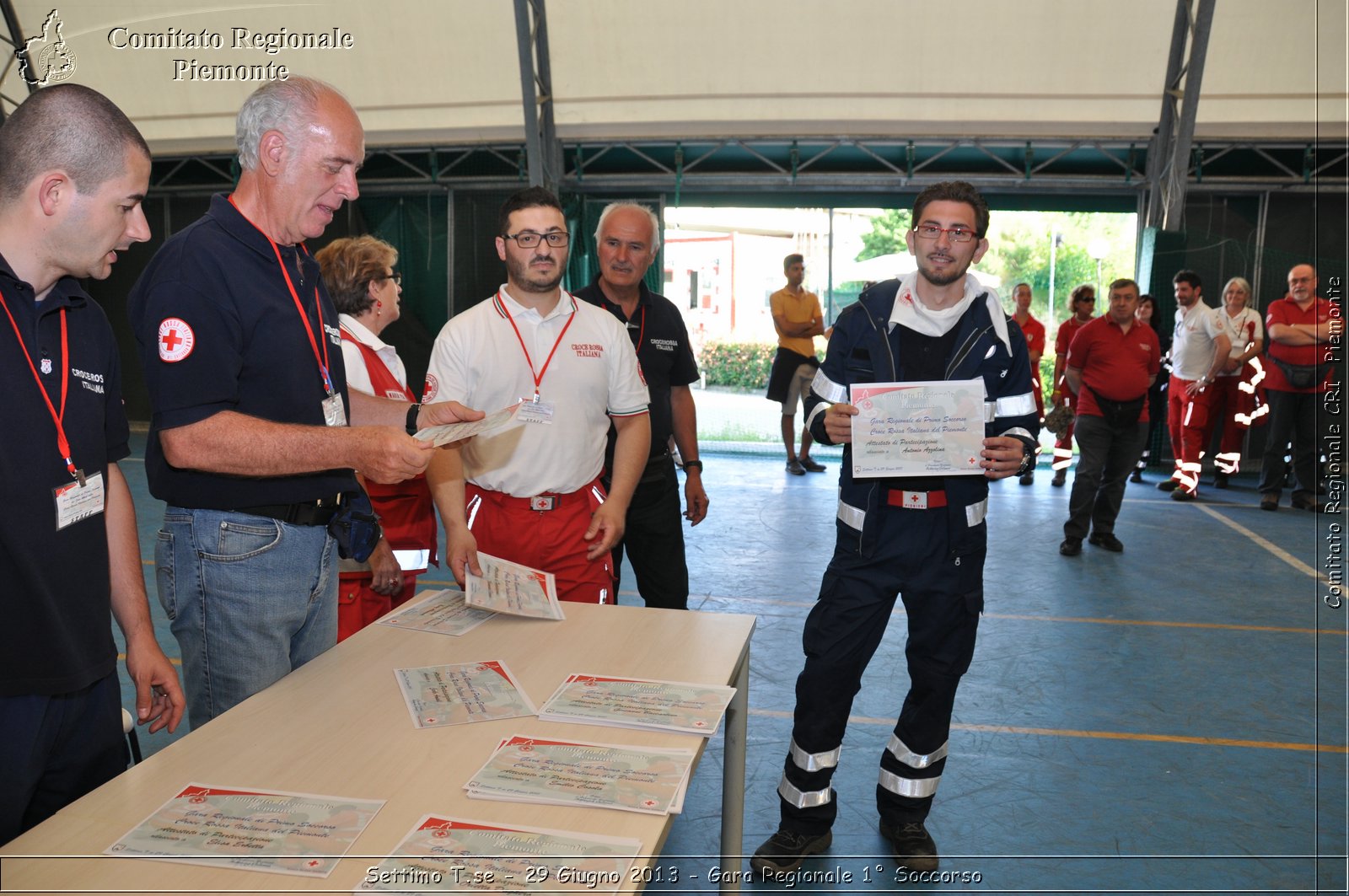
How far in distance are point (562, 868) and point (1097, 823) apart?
7.89 feet

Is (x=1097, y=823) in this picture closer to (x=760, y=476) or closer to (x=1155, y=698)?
(x=1155, y=698)

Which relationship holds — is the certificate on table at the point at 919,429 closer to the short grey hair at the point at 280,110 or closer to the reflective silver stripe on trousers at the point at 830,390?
the reflective silver stripe on trousers at the point at 830,390

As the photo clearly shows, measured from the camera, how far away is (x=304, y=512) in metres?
1.99

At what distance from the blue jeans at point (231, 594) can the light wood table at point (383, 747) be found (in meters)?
0.11

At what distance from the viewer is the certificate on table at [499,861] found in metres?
1.26

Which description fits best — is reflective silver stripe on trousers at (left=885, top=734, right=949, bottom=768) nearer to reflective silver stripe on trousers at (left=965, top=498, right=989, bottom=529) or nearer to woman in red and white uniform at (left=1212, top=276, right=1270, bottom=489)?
reflective silver stripe on trousers at (left=965, top=498, right=989, bottom=529)

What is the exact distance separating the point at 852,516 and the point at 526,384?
1061 millimetres

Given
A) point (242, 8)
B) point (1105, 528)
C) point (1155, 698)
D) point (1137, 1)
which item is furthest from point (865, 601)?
point (242, 8)

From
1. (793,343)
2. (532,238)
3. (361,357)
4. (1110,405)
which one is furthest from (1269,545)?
(361,357)

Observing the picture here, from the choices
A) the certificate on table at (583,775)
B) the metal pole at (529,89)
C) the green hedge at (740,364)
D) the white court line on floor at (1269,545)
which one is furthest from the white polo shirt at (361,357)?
the green hedge at (740,364)

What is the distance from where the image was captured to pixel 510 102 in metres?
10.0

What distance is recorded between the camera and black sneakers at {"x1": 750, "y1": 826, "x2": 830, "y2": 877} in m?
2.73

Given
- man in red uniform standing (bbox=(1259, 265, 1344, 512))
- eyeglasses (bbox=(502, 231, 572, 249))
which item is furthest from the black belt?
man in red uniform standing (bbox=(1259, 265, 1344, 512))

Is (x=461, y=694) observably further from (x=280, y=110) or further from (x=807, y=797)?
(x=807, y=797)
